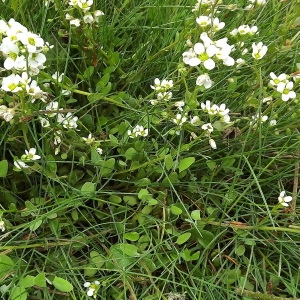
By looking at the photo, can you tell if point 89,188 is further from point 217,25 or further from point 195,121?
point 217,25

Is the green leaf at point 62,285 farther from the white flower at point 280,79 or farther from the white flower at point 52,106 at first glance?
Result: the white flower at point 280,79

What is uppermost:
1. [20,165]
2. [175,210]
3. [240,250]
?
[20,165]

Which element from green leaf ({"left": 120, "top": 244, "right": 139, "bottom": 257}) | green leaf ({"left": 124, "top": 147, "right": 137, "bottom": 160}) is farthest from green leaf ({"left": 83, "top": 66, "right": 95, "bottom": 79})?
green leaf ({"left": 120, "top": 244, "right": 139, "bottom": 257})

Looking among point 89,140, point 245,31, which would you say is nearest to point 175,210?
point 89,140

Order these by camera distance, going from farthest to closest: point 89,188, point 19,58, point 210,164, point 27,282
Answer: point 210,164 → point 89,188 → point 27,282 → point 19,58

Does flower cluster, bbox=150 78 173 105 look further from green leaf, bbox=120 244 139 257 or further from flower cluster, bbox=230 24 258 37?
green leaf, bbox=120 244 139 257

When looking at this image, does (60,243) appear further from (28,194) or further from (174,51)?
(174,51)

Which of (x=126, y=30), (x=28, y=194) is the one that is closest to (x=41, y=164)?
(x=28, y=194)
